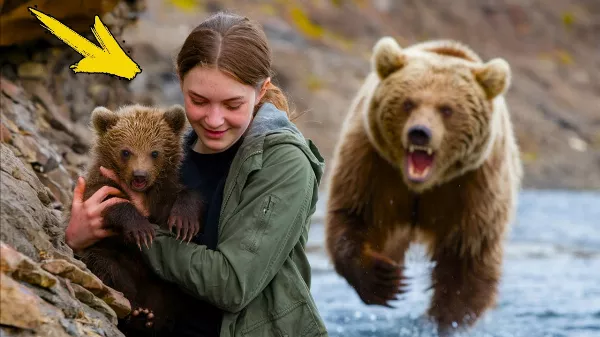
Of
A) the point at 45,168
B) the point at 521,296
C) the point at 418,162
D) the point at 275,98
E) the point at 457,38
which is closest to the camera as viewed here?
the point at 275,98

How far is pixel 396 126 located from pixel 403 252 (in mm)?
1157

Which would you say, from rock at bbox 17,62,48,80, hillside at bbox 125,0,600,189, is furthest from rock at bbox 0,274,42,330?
hillside at bbox 125,0,600,189

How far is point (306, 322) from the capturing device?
9.01 feet

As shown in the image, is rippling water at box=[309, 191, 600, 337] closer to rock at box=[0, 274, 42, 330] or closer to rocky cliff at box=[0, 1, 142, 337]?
rocky cliff at box=[0, 1, 142, 337]

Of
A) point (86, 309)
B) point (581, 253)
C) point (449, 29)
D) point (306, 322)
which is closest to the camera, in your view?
point (86, 309)

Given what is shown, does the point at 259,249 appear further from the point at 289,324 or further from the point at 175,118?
the point at 175,118

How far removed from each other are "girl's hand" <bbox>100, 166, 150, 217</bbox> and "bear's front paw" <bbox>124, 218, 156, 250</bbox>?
21 cm

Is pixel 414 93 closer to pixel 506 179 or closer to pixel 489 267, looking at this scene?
pixel 506 179

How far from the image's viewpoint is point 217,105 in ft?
8.92

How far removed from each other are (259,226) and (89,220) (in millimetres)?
550

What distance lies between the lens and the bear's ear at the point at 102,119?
115 inches

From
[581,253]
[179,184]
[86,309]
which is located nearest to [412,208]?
[179,184]

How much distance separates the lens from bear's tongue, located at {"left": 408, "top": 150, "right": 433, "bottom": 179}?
15.6 feet

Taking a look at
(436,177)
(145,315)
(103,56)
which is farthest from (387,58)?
(145,315)
